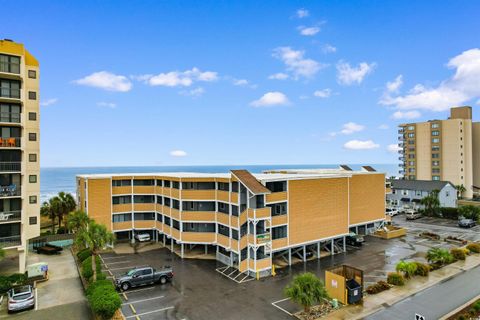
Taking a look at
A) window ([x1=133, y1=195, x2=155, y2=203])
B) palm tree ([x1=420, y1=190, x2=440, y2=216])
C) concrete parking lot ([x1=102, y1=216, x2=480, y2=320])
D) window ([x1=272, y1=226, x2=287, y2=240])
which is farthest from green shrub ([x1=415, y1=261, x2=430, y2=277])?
palm tree ([x1=420, y1=190, x2=440, y2=216])

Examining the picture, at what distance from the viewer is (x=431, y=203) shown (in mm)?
67938

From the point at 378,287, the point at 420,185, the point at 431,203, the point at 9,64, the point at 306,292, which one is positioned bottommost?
the point at 378,287

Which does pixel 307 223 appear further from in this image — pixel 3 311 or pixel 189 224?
pixel 3 311

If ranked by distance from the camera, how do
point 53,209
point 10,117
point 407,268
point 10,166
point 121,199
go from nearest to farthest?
point 407,268 < point 10,166 < point 10,117 < point 121,199 < point 53,209

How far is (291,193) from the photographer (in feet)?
115

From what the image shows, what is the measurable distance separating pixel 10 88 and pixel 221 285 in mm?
31369

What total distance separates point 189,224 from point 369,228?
31.6 meters

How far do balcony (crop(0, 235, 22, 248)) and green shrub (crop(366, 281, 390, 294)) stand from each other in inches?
1407

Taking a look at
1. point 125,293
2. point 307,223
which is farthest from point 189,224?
point 307,223

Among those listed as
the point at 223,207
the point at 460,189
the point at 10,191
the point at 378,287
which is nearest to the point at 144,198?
the point at 223,207

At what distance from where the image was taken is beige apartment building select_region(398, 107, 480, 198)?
9100 centimetres

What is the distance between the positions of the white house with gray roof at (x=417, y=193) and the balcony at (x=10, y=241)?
72.4 metres

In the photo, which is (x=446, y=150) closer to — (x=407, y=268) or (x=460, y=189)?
(x=460, y=189)

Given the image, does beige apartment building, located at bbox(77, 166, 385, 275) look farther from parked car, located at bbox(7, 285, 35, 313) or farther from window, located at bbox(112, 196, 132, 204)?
parked car, located at bbox(7, 285, 35, 313)
